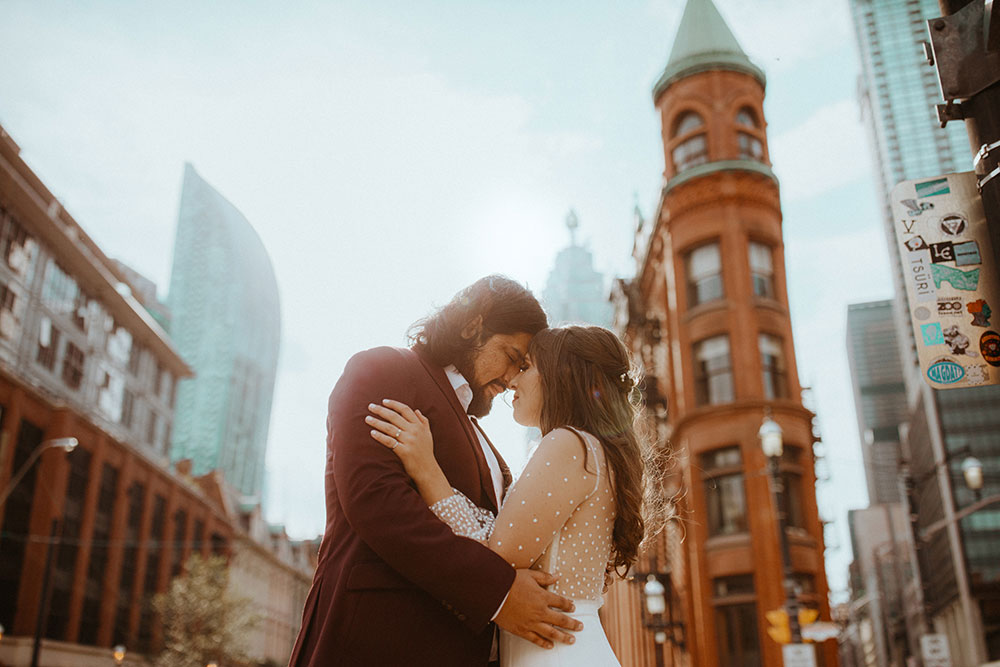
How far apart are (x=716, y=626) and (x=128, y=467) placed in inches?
1581

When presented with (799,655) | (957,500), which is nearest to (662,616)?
(799,655)

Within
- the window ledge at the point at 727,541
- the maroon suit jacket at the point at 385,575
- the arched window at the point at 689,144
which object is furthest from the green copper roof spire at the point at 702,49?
the maroon suit jacket at the point at 385,575

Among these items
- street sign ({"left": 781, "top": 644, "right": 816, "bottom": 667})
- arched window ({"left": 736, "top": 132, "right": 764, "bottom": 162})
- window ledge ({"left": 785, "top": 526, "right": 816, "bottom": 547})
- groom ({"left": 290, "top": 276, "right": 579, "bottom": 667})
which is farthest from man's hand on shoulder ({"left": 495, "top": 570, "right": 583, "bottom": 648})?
arched window ({"left": 736, "top": 132, "right": 764, "bottom": 162})

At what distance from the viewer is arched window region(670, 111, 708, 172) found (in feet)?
100

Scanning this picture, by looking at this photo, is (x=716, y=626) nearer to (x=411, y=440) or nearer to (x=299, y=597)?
(x=411, y=440)

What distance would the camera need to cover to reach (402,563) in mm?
3172

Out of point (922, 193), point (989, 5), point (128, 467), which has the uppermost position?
point (128, 467)

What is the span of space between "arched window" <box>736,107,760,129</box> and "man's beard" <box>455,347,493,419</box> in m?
29.1

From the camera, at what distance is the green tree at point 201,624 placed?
45.6m

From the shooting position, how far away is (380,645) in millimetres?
3227

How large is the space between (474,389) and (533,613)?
1190 millimetres

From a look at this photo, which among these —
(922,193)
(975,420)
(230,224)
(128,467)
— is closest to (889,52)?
(975,420)

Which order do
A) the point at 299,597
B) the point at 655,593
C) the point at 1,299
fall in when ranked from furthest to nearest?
the point at 299,597 < the point at 1,299 < the point at 655,593

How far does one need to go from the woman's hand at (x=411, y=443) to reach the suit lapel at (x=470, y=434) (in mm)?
322
